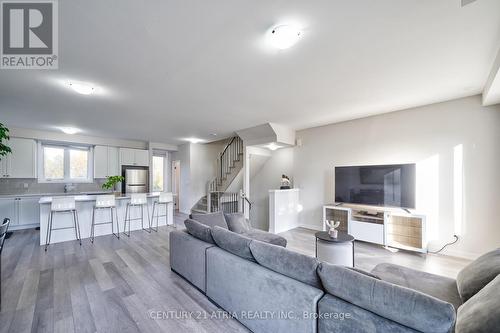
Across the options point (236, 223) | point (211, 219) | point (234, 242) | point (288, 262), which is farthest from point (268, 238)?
point (288, 262)

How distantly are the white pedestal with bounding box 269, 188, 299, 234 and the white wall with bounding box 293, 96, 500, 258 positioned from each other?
1574 millimetres

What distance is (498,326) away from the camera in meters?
0.90

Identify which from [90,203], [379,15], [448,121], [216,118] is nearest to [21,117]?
[90,203]

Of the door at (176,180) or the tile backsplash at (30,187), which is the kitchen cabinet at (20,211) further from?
the door at (176,180)

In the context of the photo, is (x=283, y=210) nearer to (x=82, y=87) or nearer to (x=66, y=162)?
(x=82, y=87)

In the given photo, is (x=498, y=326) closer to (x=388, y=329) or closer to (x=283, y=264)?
(x=388, y=329)

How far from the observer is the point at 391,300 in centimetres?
110

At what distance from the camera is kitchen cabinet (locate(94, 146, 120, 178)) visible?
6355 mm

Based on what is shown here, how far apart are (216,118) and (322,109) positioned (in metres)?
2.22

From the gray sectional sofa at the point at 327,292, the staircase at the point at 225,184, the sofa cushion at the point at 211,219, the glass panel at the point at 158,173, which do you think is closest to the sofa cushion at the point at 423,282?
the gray sectional sofa at the point at 327,292

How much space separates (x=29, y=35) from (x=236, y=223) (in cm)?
329

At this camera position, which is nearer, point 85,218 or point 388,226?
point 388,226

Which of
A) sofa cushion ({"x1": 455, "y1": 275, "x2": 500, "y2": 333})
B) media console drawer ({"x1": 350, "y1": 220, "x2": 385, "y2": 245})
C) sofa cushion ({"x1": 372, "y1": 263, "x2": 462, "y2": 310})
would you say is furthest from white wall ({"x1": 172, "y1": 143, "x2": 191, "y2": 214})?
sofa cushion ({"x1": 455, "y1": 275, "x2": 500, "y2": 333})

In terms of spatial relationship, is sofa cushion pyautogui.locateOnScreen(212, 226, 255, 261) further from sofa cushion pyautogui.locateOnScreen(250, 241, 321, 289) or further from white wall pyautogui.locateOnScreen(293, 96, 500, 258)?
white wall pyautogui.locateOnScreen(293, 96, 500, 258)
